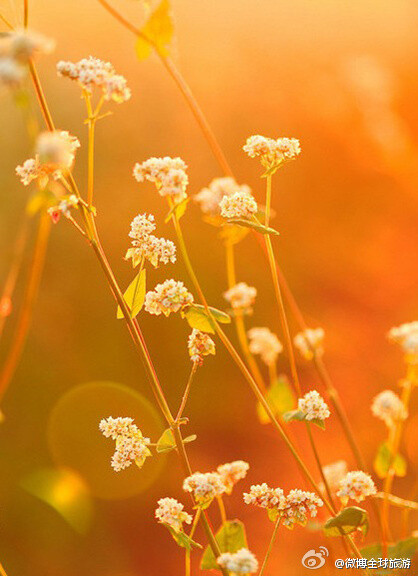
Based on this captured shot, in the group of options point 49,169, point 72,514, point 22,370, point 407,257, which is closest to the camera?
point 49,169

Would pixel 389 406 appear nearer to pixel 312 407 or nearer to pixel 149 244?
pixel 312 407

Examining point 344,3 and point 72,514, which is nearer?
point 72,514

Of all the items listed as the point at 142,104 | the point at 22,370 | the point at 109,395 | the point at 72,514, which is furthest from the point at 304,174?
the point at 72,514

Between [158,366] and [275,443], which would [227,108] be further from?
[275,443]

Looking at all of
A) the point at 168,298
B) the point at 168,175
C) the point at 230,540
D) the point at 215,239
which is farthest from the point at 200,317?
the point at 215,239

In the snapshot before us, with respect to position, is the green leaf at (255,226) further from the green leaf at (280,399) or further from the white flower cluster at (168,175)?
the green leaf at (280,399)

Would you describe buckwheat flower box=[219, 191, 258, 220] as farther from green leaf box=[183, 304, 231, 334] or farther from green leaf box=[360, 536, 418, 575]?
green leaf box=[360, 536, 418, 575]
